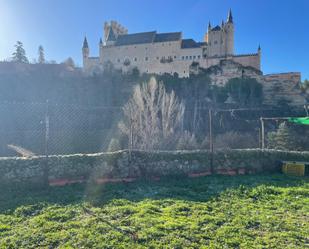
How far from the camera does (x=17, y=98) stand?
90.4 feet

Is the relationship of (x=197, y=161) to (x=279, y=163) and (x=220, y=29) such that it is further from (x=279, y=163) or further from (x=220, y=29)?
(x=220, y=29)

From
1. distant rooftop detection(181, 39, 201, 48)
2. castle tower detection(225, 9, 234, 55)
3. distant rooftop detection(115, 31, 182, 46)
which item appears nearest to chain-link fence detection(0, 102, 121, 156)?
distant rooftop detection(181, 39, 201, 48)

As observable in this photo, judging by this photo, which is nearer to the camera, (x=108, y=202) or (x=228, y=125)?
(x=108, y=202)

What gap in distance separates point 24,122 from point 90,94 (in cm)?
1507

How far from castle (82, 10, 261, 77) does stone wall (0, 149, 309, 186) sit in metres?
34.7

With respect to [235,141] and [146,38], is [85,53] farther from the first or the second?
[235,141]

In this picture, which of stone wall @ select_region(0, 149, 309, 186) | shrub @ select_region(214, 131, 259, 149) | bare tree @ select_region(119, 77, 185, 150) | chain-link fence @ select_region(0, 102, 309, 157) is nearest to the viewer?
stone wall @ select_region(0, 149, 309, 186)

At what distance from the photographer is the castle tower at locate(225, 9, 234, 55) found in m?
40.4

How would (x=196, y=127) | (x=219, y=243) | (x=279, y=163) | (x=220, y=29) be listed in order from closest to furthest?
1. (x=219, y=243)
2. (x=279, y=163)
3. (x=196, y=127)
4. (x=220, y=29)

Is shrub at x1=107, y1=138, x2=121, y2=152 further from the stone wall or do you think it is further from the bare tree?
the stone wall

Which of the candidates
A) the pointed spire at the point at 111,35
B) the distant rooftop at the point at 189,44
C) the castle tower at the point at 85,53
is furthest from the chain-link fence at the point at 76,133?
the pointed spire at the point at 111,35

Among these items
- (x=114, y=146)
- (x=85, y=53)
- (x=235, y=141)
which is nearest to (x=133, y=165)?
(x=114, y=146)

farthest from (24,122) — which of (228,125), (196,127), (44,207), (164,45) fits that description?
(164,45)

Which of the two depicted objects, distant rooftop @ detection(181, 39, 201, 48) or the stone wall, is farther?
distant rooftop @ detection(181, 39, 201, 48)
